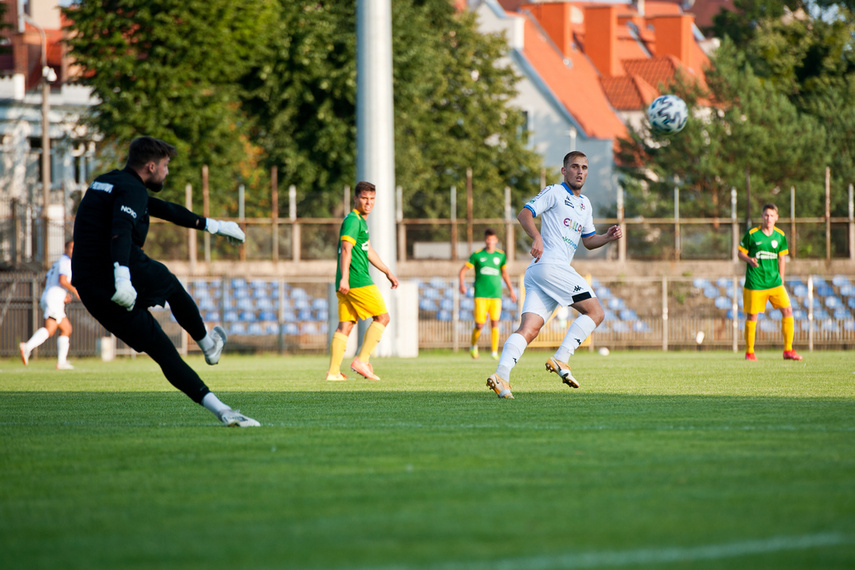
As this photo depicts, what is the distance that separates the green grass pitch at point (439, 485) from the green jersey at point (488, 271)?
37.4 feet

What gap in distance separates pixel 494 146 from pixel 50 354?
26.3m

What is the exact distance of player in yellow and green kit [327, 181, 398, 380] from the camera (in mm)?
13094

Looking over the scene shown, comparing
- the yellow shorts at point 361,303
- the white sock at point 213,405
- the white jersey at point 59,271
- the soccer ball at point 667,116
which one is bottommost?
the white sock at point 213,405

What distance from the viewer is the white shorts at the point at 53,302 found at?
1897cm

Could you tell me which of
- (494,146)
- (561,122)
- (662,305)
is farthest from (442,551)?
(561,122)

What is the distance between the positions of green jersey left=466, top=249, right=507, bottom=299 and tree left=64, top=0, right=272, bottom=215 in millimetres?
15473

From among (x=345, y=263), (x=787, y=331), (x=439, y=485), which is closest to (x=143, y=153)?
(x=439, y=485)

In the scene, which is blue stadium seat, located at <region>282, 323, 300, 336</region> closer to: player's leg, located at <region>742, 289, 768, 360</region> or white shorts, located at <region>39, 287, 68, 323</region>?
white shorts, located at <region>39, 287, 68, 323</region>

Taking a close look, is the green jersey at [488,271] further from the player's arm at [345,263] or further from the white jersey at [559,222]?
the white jersey at [559,222]

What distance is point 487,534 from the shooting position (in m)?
4.17

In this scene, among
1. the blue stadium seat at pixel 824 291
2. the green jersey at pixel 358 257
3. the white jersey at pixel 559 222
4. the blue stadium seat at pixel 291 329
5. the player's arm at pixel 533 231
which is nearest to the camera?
the player's arm at pixel 533 231

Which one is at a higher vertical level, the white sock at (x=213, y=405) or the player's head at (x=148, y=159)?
the player's head at (x=148, y=159)

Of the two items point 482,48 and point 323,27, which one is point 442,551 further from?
point 482,48

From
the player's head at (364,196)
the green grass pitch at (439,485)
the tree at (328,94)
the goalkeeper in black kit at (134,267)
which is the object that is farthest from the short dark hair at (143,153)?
the tree at (328,94)
